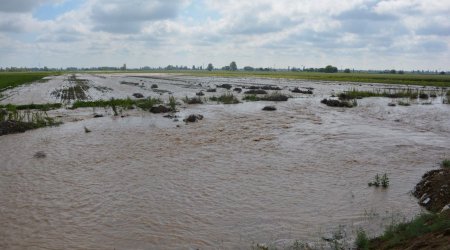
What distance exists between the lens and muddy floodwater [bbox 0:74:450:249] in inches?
344

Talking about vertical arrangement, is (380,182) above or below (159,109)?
below

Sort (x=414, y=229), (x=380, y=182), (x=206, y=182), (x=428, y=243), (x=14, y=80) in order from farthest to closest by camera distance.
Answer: (x=14, y=80) < (x=206, y=182) < (x=380, y=182) < (x=414, y=229) < (x=428, y=243)

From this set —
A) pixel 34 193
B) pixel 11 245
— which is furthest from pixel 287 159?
pixel 11 245

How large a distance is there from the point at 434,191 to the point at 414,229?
3.61m

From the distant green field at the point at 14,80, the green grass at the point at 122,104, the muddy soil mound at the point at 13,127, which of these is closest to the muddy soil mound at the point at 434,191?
the muddy soil mound at the point at 13,127

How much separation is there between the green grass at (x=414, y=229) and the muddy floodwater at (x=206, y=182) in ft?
2.78

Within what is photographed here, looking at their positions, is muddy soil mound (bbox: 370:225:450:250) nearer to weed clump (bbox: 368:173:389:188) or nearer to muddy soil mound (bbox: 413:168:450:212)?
muddy soil mound (bbox: 413:168:450:212)

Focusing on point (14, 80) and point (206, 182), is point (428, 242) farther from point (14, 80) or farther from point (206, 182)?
point (14, 80)

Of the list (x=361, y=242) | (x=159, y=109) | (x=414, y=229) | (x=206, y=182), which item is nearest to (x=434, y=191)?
(x=414, y=229)

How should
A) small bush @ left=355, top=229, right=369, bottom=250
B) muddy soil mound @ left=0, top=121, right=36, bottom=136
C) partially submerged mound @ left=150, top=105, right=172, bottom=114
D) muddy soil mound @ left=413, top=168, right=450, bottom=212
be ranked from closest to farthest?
1. small bush @ left=355, top=229, right=369, bottom=250
2. muddy soil mound @ left=413, top=168, right=450, bottom=212
3. muddy soil mound @ left=0, top=121, right=36, bottom=136
4. partially submerged mound @ left=150, top=105, right=172, bottom=114

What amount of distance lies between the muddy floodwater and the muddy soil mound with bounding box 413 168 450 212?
0.28 meters

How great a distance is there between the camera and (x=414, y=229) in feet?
22.9

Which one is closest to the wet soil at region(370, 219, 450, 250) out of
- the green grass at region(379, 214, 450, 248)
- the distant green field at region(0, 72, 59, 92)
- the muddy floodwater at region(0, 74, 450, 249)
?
the green grass at region(379, 214, 450, 248)

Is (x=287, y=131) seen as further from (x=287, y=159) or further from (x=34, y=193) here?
(x=34, y=193)
